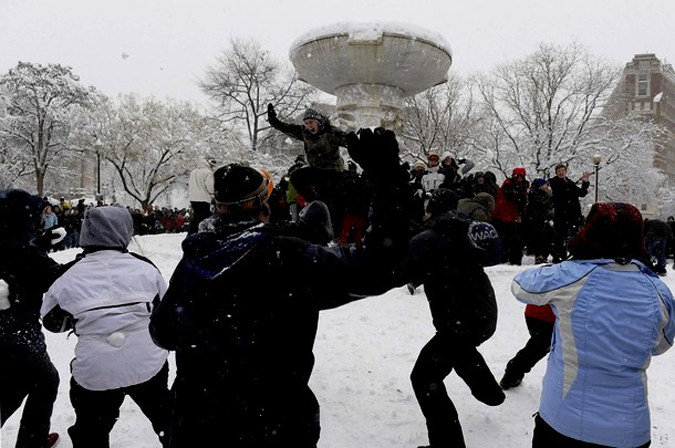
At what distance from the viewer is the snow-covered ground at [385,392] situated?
3531 millimetres

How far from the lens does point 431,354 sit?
3338 millimetres

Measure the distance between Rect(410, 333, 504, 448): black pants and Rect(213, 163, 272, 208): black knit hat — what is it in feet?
6.47

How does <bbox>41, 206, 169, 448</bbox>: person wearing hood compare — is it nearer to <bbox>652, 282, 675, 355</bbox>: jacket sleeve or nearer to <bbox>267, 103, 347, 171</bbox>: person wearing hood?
<bbox>267, 103, 347, 171</bbox>: person wearing hood

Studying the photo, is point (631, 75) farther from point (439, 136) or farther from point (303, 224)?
point (303, 224)

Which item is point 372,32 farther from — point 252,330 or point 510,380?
point 252,330

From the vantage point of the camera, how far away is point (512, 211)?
29.2ft

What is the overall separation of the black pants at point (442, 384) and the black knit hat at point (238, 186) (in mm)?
1972

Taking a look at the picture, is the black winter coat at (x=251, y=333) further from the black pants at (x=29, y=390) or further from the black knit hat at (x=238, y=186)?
the black pants at (x=29, y=390)

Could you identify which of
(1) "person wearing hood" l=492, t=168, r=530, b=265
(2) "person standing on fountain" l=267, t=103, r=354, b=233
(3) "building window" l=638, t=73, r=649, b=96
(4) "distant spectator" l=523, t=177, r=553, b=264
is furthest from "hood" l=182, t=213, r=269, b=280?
(3) "building window" l=638, t=73, r=649, b=96

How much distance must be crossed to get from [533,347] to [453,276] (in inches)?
46.7

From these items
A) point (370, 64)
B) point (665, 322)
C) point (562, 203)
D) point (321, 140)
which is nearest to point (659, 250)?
point (562, 203)

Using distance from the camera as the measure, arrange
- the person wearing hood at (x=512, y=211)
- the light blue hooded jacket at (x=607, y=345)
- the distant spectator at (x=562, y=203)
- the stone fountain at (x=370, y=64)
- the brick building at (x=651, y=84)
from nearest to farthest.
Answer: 1. the light blue hooded jacket at (x=607, y=345)
2. the person wearing hood at (x=512, y=211)
3. the distant spectator at (x=562, y=203)
4. the stone fountain at (x=370, y=64)
5. the brick building at (x=651, y=84)

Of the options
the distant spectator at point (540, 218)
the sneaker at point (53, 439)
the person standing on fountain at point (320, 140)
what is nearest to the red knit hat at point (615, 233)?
the person standing on fountain at point (320, 140)

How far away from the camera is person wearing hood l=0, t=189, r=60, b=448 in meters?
2.80
